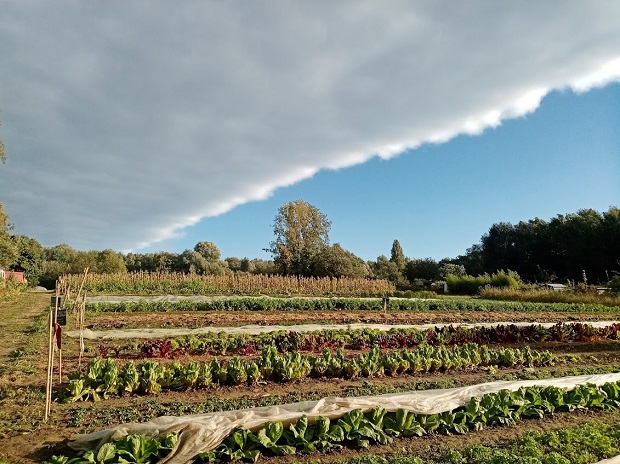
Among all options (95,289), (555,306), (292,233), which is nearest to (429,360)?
(555,306)

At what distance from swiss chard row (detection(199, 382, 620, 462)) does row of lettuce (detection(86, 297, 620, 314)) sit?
577 inches

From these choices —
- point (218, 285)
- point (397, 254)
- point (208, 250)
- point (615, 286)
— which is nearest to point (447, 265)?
point (397, 254)

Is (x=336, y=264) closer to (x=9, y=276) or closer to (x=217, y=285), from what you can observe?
(x=217, y=285)

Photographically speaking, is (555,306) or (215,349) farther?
(555,306)

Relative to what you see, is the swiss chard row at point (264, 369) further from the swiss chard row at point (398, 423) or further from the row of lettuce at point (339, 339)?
the swiss chard row at point (398, 423)

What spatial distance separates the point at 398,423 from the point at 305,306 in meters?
17.6

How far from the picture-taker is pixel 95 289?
102ft

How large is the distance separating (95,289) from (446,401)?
30.0 meters

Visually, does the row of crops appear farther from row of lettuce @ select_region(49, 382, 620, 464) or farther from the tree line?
the tree line

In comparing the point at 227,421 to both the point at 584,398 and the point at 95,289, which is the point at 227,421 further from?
the point at 95,289

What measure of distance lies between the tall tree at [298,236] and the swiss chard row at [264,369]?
142 ft

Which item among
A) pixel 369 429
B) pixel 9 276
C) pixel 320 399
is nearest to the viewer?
pixel 369 429

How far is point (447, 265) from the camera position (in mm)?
62656

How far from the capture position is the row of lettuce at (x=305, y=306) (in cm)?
2078
